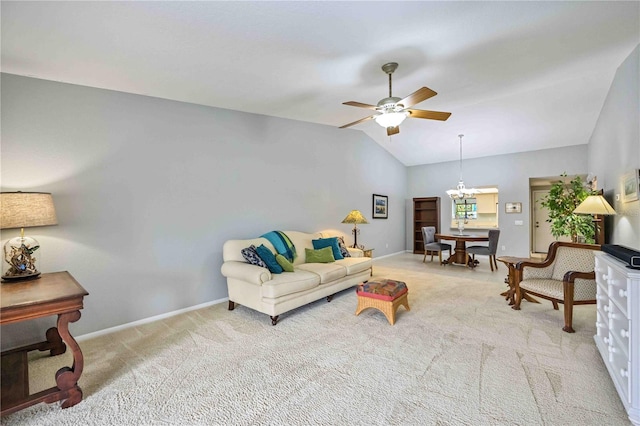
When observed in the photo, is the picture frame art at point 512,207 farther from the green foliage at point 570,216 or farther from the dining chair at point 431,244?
the green foliage at point 570,216

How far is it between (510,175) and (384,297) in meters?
5.93

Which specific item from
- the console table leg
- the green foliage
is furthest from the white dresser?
the console table leg

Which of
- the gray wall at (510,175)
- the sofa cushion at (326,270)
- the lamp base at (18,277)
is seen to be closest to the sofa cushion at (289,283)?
the sofa cushion at (326,270)

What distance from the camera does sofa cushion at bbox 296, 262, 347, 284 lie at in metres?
3.71

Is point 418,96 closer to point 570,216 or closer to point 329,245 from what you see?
point 329,245

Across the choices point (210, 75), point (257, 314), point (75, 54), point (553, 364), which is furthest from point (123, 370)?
point (553, 364)

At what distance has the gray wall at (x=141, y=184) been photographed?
8.62 feet

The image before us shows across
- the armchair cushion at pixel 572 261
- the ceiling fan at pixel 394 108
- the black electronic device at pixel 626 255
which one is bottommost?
the armchair cushion at pixel 572 261

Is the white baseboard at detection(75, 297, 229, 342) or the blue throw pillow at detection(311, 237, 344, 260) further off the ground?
the blue throw pillow at detection(311, 237, 344, 260)

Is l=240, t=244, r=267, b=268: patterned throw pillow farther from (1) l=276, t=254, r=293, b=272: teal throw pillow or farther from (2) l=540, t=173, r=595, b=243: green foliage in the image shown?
(2) l=540, t=173, r=595, b=243: green foliage

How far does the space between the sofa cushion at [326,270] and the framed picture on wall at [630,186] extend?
10.9 feet

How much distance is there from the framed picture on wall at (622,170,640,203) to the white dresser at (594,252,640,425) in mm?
1187

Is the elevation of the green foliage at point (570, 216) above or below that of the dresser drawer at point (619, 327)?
above

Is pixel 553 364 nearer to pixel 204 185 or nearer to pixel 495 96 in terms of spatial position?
pixel 495 96
